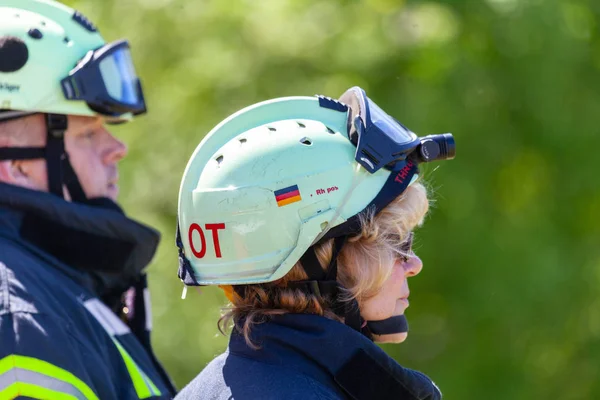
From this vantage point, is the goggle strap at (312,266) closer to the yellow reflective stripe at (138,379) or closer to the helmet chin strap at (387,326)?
the helmet chin strap at (387,326)

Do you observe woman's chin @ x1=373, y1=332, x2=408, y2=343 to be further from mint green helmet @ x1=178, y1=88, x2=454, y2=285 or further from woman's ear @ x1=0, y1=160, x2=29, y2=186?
woman's ear @ x1=0, y1=160, x2=29, y2=186

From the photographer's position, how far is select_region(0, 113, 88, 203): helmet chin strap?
3748 millimetres

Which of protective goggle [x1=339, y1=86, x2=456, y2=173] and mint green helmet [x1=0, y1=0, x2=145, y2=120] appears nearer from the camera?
protective goggle [x1=339, y1=86, x2=456, y2=173]

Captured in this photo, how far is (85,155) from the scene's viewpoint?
155 inches

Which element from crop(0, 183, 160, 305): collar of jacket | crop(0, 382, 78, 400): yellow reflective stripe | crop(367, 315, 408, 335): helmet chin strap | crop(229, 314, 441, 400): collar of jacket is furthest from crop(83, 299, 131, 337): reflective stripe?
crop(367, 315, 408, 335): helmet chin strap

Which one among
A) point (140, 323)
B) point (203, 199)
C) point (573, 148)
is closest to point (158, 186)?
point (573, 148)

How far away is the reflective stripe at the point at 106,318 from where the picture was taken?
352 cm

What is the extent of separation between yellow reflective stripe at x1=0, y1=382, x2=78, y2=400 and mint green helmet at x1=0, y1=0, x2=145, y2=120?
3.85ft

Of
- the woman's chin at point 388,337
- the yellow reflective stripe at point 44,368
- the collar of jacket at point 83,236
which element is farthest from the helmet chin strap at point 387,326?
the collar of jacket at point 83,236

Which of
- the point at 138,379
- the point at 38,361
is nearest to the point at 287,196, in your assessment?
the point at 38,361

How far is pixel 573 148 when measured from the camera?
8.38m

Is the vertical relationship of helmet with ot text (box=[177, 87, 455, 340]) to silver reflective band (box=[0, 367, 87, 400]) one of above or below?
above

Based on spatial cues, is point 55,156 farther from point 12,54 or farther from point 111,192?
point 12,54

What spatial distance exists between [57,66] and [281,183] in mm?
1638
